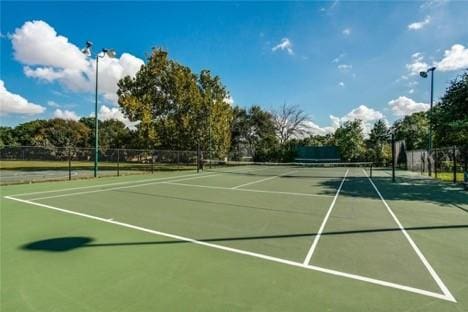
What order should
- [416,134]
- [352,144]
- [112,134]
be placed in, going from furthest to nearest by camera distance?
[112,134]
[352,144]
[416,134]

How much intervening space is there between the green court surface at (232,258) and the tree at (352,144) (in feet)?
105

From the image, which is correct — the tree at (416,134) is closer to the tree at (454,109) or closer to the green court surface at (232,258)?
the tree at (454,109)

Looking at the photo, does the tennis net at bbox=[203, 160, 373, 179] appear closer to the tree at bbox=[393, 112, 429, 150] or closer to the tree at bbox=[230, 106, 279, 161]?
the tree at bbox=[393, 112, 429, 150]

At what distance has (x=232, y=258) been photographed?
4.27 metres

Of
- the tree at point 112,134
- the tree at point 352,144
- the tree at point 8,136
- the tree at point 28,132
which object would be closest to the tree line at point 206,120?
the tree at point 352,144

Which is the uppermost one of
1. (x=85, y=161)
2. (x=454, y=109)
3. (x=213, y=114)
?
(x=213, y=114)

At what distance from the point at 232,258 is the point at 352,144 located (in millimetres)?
37998

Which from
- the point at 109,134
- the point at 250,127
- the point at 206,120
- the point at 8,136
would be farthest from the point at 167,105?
the point at 8,136

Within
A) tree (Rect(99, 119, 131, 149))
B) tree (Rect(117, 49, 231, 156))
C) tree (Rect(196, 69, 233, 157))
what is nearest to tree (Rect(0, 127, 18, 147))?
tree (Rect(99, 119, 131, 149))

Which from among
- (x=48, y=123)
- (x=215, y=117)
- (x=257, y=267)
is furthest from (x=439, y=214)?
(x=48, y=123)

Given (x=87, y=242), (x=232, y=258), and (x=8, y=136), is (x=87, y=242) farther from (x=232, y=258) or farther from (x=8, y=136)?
(x=8, y=136)

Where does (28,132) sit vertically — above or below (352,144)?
above

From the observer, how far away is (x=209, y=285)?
11.1ft

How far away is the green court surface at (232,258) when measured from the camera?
120 inches
